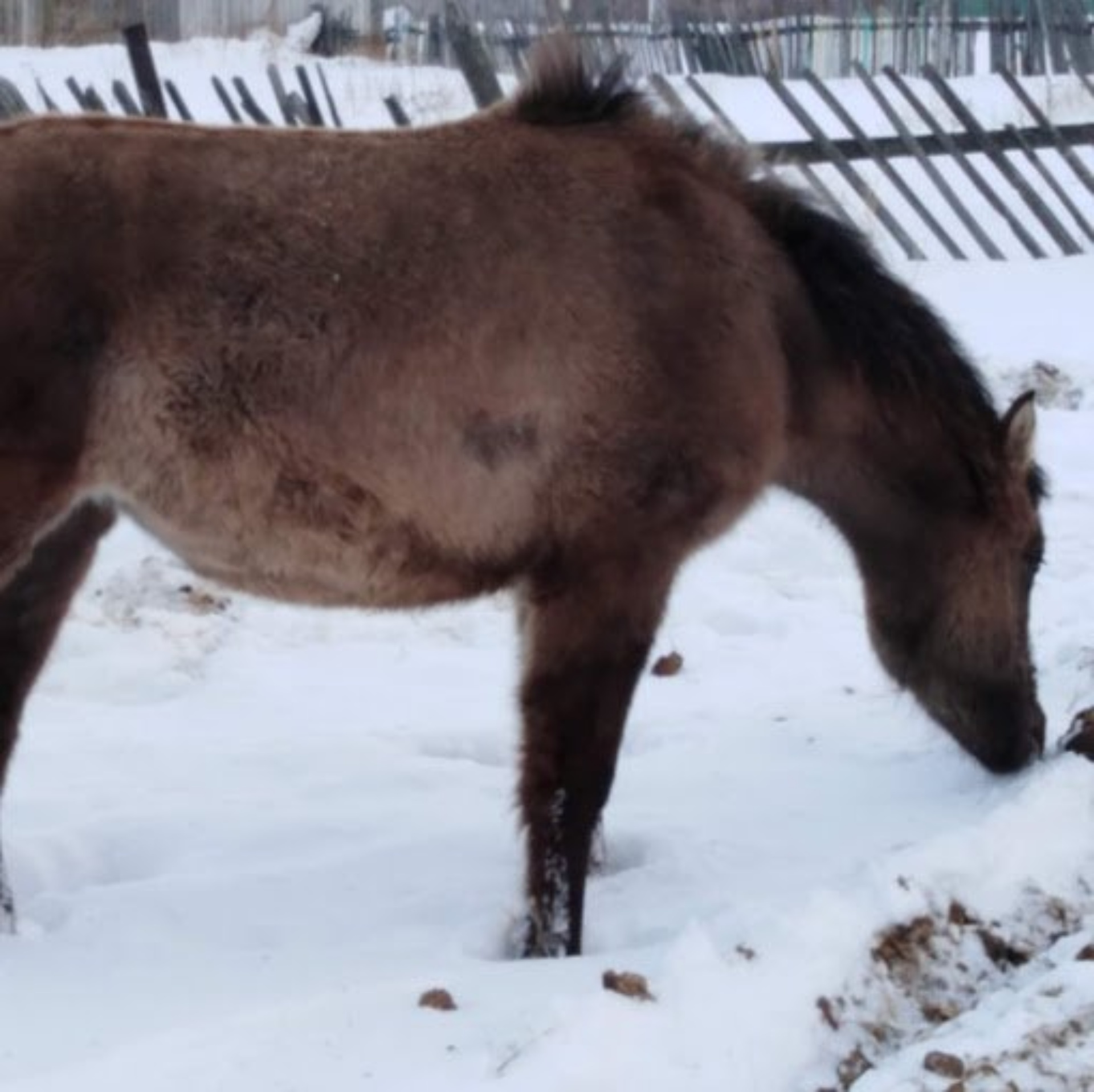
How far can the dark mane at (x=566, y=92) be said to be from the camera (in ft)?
16.8

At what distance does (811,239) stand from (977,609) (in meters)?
1.13

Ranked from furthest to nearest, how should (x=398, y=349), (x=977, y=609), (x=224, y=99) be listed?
(x=224, y=99) → (x=977, y=609) → (x=398, y=349)

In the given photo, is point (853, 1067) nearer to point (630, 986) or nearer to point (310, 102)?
point (630, 986)

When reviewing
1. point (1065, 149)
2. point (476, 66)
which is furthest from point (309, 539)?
point (1065, 149)

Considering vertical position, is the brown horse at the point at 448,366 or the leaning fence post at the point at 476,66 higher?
the brown horse at the point at 448,366

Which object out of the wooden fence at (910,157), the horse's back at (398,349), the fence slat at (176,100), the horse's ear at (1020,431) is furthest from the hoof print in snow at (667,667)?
the fence slat at (176,100)

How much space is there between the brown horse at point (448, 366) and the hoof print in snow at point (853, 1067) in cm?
92

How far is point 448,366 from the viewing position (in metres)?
4.72

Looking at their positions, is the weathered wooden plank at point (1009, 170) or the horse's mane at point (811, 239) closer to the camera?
the horse's mane at point (811, 239)

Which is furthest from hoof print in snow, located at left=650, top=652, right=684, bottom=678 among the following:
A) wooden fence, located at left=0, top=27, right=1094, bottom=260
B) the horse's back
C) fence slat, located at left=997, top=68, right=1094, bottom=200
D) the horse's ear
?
fence slat, located at left=997, top=68, right=1094, bottom=200

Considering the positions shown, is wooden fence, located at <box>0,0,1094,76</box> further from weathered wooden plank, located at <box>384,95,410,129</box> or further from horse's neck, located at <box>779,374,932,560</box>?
horse's neck, located at <box>779,374,932,560</box>

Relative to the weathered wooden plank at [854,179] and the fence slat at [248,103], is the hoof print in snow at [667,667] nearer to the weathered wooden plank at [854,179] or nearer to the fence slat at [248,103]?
the weathered wooden plank at [854,179]

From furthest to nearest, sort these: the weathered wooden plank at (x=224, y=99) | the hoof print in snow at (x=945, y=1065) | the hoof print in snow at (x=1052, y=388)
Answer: the weathered wooden plank at (x=224, y=99) < the hoof print in snow at (x=1052, y=388) < the hoof print in snow at (x=945, y=1065)

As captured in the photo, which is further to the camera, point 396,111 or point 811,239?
point 396,111
